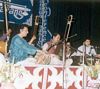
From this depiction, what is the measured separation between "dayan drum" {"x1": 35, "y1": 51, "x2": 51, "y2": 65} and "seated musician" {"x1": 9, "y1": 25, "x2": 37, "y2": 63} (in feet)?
0.14

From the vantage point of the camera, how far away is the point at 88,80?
11.2 feet

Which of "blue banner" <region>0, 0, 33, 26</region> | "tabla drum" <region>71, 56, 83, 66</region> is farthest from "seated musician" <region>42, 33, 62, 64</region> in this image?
"blue banner" <region>0, 0, 33, 26</region>

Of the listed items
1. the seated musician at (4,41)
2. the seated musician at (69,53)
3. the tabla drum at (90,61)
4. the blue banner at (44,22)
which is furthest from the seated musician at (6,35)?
the tabla drum at (90,61)

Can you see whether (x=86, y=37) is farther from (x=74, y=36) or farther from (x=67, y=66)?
(x=67, y=66)

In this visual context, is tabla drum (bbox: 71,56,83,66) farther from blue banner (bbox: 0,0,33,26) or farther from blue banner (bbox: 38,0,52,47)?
blue banner (bbox: 0,0,33,26)

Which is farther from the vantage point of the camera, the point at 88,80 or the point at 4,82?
the point at 88,80

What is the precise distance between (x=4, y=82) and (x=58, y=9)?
34.5 inches

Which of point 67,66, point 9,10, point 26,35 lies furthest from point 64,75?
point 9,10

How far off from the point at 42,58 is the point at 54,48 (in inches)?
6.1

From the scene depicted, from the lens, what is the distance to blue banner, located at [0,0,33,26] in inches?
125

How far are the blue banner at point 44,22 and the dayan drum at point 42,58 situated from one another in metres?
0.09

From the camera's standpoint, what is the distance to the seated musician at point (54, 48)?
329 cm

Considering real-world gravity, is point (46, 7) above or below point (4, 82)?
above

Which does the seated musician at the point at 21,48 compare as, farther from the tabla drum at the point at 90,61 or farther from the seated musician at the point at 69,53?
the tabla drum at the point at 90,61
